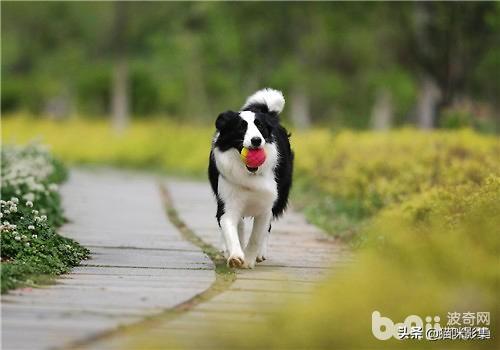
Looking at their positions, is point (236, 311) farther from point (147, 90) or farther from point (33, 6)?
point (147, 90)

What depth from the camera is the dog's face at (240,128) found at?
8062 millimetres

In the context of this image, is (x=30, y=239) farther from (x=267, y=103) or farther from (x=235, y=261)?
(x=267, y=103)

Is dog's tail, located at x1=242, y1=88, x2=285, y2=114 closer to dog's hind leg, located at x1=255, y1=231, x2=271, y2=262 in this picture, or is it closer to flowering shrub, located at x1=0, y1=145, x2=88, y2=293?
dog's hind leg, located at x1=255, y1=231, x2=271, y2=262

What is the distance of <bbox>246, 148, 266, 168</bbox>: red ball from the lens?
808 centimetres

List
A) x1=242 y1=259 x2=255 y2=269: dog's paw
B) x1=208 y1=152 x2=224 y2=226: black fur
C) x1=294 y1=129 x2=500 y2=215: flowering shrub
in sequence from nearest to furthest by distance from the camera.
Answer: x1=242 y1=259 x2=255 y2=269: dog's paw → x1=208 y1=152 x2=224 y2=226: black fur → x1=294 y1=129 x2=500 y2=215: flowering shrub

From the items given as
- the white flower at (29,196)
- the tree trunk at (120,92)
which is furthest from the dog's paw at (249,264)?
the tree trunk at (120,92)

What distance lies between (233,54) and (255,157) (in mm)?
24812

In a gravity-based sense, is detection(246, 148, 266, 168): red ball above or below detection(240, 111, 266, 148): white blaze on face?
below

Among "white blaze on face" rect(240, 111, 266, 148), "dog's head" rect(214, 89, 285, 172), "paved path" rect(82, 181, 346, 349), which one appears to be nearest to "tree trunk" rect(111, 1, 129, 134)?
"paved path" rect(82, 181, 346, 349)

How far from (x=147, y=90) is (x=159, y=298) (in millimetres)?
33209

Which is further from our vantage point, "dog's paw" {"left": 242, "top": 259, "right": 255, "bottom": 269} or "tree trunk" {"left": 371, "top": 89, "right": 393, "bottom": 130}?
"tree trunk" {"left": 371, "top": 89, "right": 393, "bottom": 130}

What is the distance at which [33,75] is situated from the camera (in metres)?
37.2

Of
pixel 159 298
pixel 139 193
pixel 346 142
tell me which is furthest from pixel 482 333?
pixel 346 142

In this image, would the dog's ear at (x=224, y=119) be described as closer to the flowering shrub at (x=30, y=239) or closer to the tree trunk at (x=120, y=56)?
the flowering shrub at (x=30, y=239)
